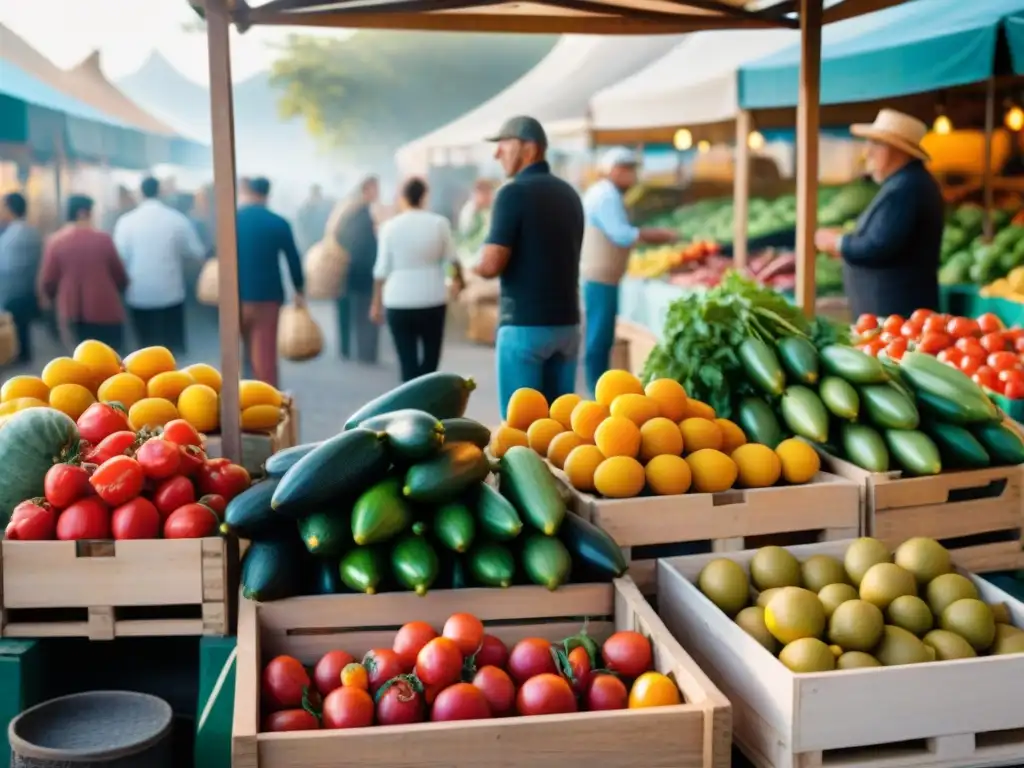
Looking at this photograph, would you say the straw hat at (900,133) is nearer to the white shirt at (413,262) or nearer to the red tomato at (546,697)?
the white shirt at (413,262)

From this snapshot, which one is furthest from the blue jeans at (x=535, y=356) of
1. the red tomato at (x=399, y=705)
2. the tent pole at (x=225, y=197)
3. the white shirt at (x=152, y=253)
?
the white shirt at (x=152, y=253)

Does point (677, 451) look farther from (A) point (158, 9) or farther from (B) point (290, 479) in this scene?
(A) point (158, 9)

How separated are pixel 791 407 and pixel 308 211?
47.9 ft

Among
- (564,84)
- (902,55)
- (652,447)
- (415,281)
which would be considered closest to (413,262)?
(415,281)

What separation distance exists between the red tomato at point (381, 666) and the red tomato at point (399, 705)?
0.16ft

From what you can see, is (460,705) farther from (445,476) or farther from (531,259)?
(531,259)

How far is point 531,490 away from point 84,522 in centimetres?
Answer: 101

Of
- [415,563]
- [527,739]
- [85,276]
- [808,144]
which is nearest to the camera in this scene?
[527,739]

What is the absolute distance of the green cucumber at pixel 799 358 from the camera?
3455mm

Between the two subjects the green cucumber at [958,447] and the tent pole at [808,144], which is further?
the tent pole at [808,144]

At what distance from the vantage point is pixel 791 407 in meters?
3.45

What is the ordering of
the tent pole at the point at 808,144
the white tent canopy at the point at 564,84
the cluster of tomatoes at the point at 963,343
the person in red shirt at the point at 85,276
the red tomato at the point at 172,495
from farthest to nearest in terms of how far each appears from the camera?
1. the white tent canopy at the point at 564,84
2. the person in red shirt at the point at 85,276
3. the cluster of tomatoes at the point at 963,343
4. the tent pole at the point at 808,144
5. the red tomato at the point at 172,495

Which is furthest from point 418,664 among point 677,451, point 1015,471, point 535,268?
point 535,268

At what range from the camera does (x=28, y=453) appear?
9.93ft
